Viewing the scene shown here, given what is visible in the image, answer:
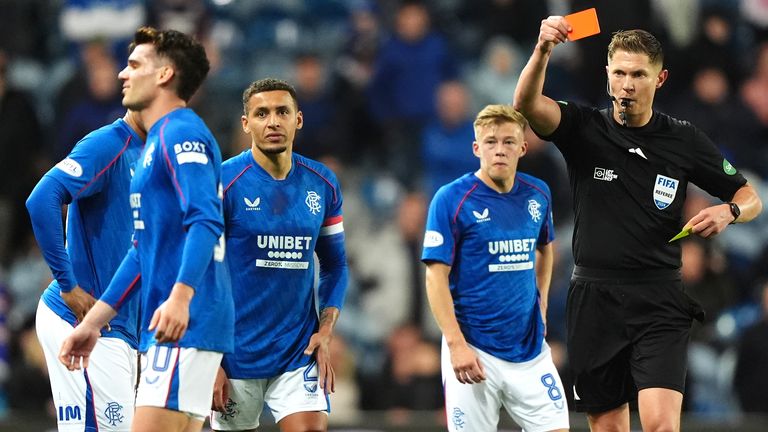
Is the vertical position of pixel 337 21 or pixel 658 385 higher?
pixel 337 21

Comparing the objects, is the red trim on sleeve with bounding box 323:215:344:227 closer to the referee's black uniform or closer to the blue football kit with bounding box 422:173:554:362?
the blue football kit with bounding box 422:173:554:362

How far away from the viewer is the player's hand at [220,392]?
607 cm

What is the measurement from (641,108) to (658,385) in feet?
4.75

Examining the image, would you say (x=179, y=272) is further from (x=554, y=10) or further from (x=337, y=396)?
(x=554, y=10)

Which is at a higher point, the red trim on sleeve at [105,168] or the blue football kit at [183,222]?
the red trim on sleeve at [105,168]

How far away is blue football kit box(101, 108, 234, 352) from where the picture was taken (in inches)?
192

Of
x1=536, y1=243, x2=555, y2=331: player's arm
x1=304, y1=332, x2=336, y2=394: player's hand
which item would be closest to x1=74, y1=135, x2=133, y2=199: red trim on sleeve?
x1=304, y1=332, x2=336, y2=394: player's hand

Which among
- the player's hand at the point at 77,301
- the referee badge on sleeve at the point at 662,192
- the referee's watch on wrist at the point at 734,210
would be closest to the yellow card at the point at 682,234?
the referee badge on sleeve at the point at 662,192

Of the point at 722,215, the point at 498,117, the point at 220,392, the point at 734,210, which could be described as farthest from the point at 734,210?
the point at 220,392

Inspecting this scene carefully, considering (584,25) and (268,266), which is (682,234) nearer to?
(584,25)

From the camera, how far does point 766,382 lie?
33.5 ft

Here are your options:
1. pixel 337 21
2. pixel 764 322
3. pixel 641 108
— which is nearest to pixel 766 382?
pixel 764 322

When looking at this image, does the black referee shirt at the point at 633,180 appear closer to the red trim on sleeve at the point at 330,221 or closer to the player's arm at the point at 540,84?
the player's arm at the point at 540,84

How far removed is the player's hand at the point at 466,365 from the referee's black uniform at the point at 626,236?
54 cm
